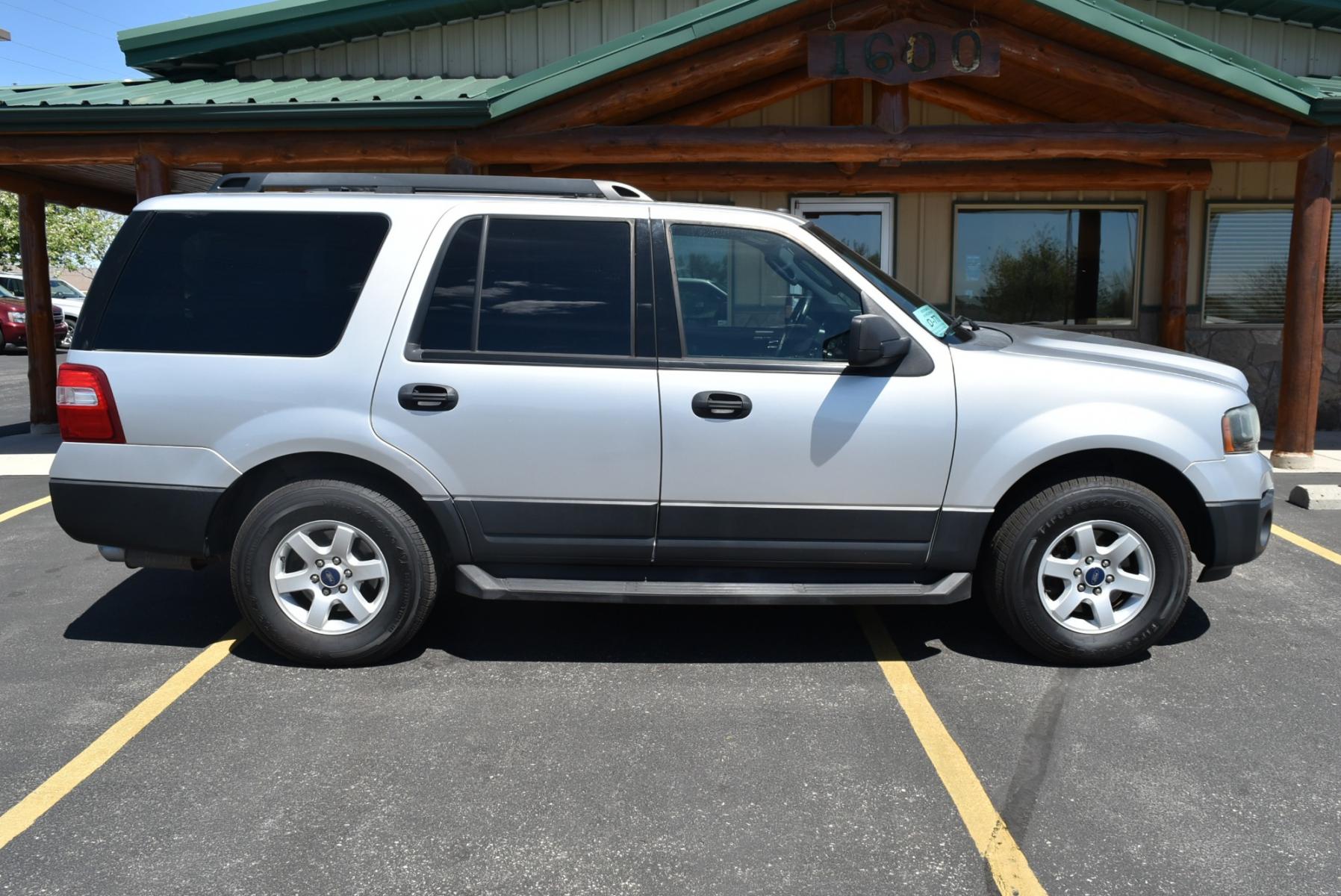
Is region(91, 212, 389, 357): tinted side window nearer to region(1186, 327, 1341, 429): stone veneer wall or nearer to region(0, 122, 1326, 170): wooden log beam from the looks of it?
region(0, 122, 1326, 170): wooden log beam

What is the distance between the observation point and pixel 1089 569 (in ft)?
14.4

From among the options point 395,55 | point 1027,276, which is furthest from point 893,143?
point 395,55

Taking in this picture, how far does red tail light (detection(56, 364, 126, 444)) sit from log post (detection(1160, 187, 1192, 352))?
32.4 feet

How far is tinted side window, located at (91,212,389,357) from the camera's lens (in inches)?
172

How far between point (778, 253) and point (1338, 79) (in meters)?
8.65

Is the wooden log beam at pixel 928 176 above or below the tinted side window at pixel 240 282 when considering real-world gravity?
above

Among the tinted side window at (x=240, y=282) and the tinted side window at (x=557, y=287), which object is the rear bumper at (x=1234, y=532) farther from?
the tinted side window at (x=240, y=282)

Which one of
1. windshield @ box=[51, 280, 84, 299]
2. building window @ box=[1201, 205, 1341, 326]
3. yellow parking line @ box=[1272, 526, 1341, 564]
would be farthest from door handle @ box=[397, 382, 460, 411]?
windshield @ box=[51, 280, 84, 299]

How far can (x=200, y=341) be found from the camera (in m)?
4.38

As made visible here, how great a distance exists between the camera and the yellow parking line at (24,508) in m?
7.34

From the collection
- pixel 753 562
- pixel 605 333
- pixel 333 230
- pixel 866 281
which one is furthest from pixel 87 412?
pixel 866 281

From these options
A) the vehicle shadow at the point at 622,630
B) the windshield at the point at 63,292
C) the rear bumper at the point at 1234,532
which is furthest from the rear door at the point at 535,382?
the windshield at the point at 63,292

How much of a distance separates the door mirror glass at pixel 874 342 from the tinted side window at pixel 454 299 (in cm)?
159

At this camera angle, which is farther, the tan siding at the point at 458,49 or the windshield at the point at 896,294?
the tan siding at the point at 458,49
